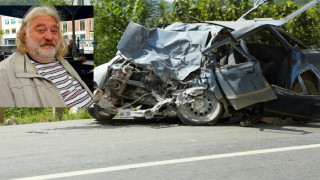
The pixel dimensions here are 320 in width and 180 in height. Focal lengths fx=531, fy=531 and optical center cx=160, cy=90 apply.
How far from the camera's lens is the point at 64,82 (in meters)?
8.41

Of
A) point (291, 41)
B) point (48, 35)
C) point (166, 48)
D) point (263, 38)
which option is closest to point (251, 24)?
point (263, 38)

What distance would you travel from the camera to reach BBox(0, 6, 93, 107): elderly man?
8.00 m

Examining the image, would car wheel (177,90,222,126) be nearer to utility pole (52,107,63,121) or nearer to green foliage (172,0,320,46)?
utility pole (52,107,63,121)

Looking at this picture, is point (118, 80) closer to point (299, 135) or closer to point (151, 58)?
point (151, 58)

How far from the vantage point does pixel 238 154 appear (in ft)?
23.6

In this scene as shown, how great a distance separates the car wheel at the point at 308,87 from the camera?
1012 cm

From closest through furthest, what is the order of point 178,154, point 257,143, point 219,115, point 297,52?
point 178,154 < point 257,143 < point 219,115 < point 297,52

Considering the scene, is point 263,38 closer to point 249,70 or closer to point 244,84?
point 249,70

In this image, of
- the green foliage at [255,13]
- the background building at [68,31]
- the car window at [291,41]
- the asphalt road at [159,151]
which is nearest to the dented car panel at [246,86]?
the asphalt road at [159,151]

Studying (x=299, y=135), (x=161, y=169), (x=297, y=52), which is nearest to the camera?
(x=161, y=169)

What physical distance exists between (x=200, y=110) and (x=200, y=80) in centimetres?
56

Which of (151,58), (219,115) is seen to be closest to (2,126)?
(151,58)

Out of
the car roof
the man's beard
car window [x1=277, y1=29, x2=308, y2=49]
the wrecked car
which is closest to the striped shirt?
the man's beard

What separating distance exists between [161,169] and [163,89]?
12.2ft
